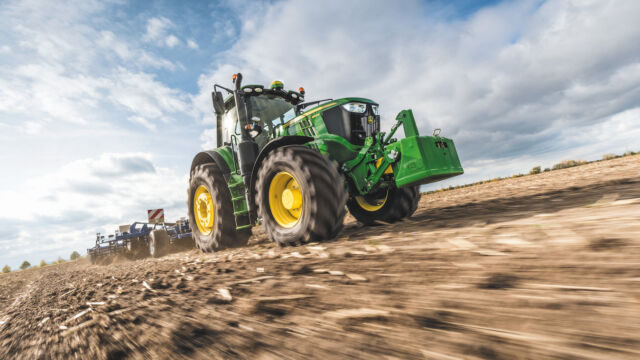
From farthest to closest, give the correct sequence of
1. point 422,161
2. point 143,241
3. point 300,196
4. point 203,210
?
point 143,241, point 203,210, point 300,196, point 422,161

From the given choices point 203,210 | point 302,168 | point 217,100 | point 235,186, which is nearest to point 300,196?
point 302,168

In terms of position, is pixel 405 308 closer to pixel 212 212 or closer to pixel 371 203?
pixel 371 203

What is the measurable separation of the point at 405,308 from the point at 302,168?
248cm

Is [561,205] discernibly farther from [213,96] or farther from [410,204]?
[213,96]

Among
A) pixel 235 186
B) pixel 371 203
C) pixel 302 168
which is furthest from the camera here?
pixel 371 203

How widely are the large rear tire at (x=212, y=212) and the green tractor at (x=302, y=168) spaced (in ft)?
0.06

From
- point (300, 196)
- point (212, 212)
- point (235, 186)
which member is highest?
point (235, 186)

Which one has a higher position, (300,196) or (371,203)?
(300,196)

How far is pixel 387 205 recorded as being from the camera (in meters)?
4.94

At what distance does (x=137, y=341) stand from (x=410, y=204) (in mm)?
4132

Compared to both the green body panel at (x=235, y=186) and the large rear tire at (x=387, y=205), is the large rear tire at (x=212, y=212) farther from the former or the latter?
the large rear tire at (x=387, y=205)

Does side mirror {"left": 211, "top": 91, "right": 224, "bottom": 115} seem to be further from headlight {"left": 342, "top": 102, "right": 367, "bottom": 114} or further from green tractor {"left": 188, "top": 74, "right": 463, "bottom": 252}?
headlight {"left": 342, "top": 102, "right": 367, "bottom": 114}

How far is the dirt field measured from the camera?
35.6 inches

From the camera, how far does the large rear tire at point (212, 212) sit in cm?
518
